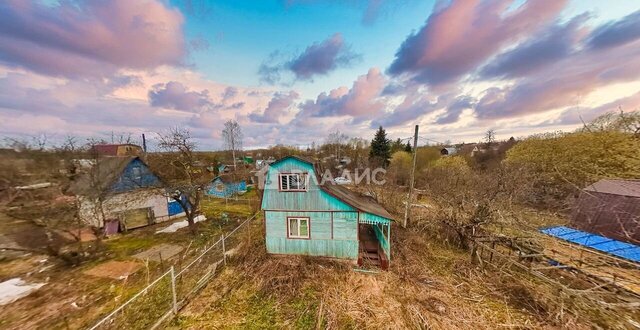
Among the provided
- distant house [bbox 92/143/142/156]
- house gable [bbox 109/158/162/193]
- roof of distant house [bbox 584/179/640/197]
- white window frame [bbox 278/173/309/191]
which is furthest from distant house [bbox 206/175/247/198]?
roof of distant house [bbox 584/179/640/197]

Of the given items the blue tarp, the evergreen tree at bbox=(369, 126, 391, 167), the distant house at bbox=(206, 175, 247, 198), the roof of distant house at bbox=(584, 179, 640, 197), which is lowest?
the blue tarp

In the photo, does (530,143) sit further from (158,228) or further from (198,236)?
(158,228)

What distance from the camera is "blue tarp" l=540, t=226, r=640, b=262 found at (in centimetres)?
1278

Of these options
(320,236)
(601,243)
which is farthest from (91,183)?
(601,243)

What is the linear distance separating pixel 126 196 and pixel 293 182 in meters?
16.3

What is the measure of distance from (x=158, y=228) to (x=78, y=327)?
12.2m

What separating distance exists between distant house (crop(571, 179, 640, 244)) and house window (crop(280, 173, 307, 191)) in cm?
1857

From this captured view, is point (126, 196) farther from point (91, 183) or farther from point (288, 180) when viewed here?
point (288, 180)

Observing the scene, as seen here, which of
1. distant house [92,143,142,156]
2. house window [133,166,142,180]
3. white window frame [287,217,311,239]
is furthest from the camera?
distant house [92,143,142,156]

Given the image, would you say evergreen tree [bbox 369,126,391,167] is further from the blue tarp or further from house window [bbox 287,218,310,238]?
house window [bbox 287,218,310,238]

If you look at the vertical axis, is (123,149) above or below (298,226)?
above

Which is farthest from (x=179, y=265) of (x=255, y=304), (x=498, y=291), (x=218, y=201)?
(x=218, y=201)

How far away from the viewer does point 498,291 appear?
31.3ft

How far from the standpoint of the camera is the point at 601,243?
14.8m
